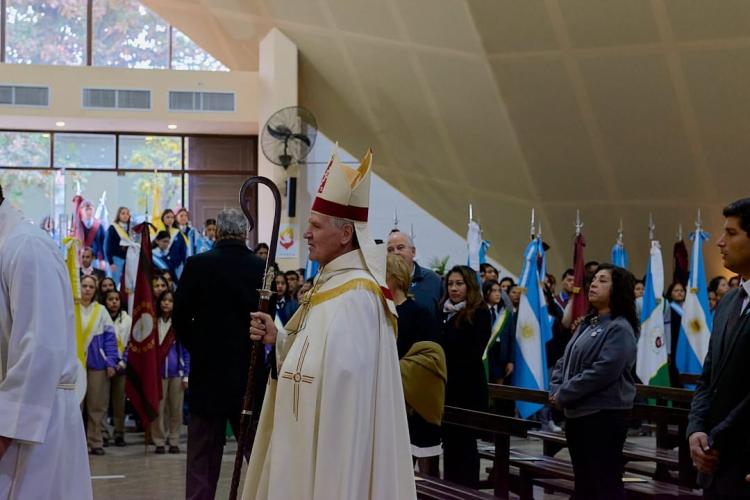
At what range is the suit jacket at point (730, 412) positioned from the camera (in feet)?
13.3

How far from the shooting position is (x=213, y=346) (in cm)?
609

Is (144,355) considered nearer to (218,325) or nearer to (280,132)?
(218,325)

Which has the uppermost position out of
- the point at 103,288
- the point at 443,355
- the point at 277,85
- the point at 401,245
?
the point at 277,85

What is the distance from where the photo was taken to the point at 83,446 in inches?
154

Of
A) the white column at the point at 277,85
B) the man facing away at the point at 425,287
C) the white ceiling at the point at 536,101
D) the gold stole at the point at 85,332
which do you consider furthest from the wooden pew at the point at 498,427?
the white column at the point at 277,85

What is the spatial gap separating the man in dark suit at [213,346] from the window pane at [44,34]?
1474 centimetres

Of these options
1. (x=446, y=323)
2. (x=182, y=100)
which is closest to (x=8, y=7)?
(x=182, y=100)

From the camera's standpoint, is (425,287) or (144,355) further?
(144,355)

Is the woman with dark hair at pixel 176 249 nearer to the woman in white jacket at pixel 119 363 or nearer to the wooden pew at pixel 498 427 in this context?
the woman in white jacket at pixel 119 363

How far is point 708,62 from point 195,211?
421 inches

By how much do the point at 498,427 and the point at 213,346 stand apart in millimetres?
1635

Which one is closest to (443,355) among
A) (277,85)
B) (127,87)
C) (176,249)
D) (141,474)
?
(141,474)

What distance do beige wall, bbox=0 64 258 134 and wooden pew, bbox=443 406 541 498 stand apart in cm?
1177

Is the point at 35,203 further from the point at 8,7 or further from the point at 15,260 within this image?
the point at 15,260
